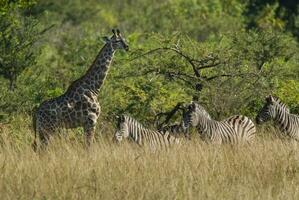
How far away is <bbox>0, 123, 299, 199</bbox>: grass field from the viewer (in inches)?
437

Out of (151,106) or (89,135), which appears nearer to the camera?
(89,135)

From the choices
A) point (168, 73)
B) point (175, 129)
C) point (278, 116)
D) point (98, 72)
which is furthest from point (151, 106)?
point (278, 116)

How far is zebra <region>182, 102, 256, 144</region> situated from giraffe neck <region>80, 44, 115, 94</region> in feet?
5.07

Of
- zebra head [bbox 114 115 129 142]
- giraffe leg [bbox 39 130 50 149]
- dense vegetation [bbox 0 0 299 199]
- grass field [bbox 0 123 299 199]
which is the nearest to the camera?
grass field [bbox 0 123 299 199]

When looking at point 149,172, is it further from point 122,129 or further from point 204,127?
point 204,127

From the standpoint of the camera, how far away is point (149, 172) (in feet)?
A: 39.1

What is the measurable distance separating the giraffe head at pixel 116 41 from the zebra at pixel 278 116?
2559mm

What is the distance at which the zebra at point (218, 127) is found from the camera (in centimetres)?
1566

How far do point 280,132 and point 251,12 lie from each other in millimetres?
24066

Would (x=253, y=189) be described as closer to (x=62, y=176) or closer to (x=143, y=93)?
(x=62, y=176)

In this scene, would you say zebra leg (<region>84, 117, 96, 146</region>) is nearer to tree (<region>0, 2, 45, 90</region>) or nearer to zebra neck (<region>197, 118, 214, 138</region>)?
zebra neck (<region>197, 118, 214, 138</region>)

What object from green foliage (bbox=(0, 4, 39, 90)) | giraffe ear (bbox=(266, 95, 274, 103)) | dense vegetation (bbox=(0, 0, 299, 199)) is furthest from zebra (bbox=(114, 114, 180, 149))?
green foliage (bbox=(0, 4, 39, 90))

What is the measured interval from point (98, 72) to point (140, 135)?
1.54 m

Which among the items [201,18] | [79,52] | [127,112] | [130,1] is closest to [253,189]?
[127,112]
